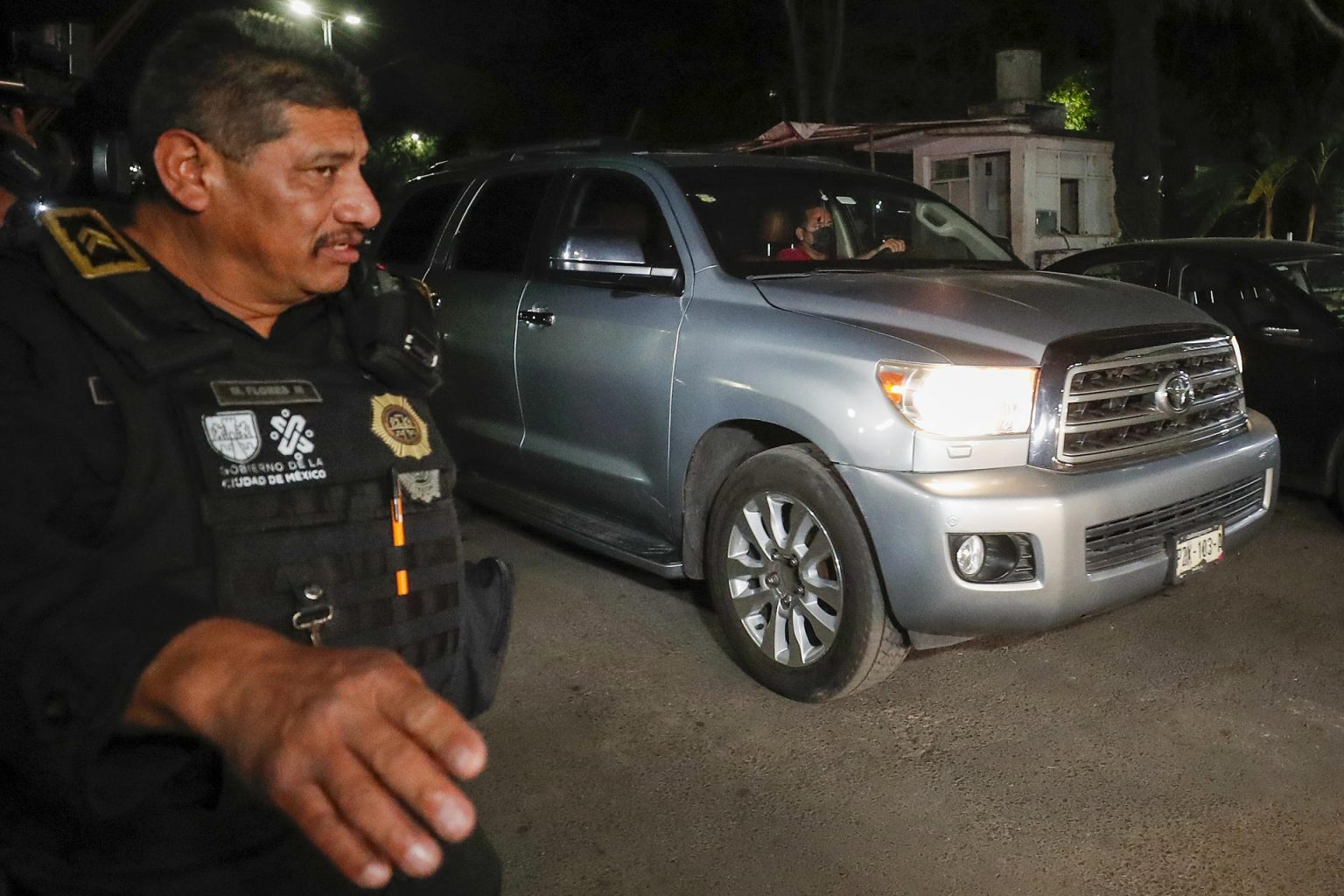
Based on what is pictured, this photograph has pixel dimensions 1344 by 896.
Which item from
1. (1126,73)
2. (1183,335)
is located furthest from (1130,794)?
(1126,73)

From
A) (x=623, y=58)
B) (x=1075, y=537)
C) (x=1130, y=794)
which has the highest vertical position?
(x=623, y=58)

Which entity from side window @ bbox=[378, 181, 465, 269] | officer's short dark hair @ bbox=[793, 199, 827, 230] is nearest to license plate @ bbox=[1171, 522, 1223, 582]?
officer's short dark hair @ bbox=[793, 199, 827, 230]

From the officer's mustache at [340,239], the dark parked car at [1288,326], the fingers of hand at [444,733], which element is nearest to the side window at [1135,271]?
the dark parked car at [1288,326]

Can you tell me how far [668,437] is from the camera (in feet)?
13.8

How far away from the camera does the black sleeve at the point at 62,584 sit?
2.97 ft

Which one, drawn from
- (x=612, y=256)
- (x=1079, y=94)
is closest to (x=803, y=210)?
(x=612, y=256)

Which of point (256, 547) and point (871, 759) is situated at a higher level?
point (256, 547)

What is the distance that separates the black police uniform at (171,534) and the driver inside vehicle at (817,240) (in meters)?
3.43

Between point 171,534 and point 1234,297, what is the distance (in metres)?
6.38

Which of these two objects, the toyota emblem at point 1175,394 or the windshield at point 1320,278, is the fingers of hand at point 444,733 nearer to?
the toyota emblem at point 1175,394

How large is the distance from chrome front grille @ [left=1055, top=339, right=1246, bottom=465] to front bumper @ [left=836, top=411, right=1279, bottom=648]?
126 mm

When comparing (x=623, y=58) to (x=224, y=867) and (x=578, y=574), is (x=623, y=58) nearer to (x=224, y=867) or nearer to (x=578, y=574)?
(x=578, y=574)

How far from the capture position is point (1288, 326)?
592cm

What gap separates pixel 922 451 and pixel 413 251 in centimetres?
350
